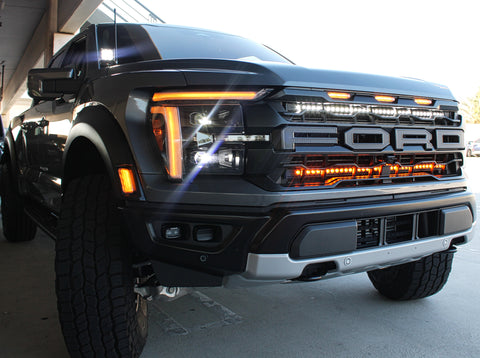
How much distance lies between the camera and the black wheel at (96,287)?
1935 millimetres

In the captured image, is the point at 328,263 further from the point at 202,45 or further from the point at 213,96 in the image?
the point at 202,45

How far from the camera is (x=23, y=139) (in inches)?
157

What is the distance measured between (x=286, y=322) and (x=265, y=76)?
60.9 inches

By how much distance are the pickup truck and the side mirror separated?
30 centimetres

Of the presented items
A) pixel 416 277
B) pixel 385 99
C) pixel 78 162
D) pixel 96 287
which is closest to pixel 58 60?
pixel 78 162

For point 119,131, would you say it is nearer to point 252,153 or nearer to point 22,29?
point 252,153

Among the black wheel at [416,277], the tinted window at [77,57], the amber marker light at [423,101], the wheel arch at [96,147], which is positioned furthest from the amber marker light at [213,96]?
the black wheel at [416,277]

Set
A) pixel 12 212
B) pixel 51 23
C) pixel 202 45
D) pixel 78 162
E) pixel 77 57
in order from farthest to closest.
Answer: pixel 51 23
pixel 12 212
pixel 77 57
pixel 202 45
pixel 78 162

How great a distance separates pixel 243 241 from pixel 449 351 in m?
1.36

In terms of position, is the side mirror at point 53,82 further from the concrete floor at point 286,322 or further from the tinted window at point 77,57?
the concrete floor at point 286,322

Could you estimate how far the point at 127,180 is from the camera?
1883mm

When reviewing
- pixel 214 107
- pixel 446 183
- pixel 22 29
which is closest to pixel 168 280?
pixel 214 107

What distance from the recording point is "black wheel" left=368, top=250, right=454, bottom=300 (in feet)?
9.18

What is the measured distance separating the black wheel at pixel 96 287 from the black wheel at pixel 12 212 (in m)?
2.76
